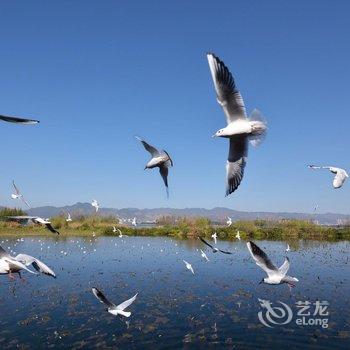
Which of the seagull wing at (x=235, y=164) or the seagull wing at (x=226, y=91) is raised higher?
the seagull wing at (x=226, y=91)

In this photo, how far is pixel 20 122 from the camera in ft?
13.2

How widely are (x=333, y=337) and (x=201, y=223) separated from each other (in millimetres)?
49976

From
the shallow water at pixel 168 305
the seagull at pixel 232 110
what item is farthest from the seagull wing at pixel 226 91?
the shallow water at pixel 168 305

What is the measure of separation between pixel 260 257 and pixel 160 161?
106 inches

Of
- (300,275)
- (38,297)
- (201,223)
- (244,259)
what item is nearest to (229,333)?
(38,297)

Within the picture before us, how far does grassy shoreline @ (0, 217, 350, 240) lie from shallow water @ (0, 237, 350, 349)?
2452 centimetres

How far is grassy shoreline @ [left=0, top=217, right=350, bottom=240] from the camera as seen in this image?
59656 millimetres

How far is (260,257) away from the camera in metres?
8.59

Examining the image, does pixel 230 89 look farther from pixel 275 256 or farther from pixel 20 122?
pixel 275 256

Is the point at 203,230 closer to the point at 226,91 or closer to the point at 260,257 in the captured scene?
the point at 260,257

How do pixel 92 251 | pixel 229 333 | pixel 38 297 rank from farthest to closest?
1. pixel 92 251
2. pixel 38 297
3. pixel 229 333

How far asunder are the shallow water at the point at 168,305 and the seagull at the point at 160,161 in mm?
9091

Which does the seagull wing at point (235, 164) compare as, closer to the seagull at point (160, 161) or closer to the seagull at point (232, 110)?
the seagull at point (232, 110)

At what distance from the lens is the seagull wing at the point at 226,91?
534 cm
